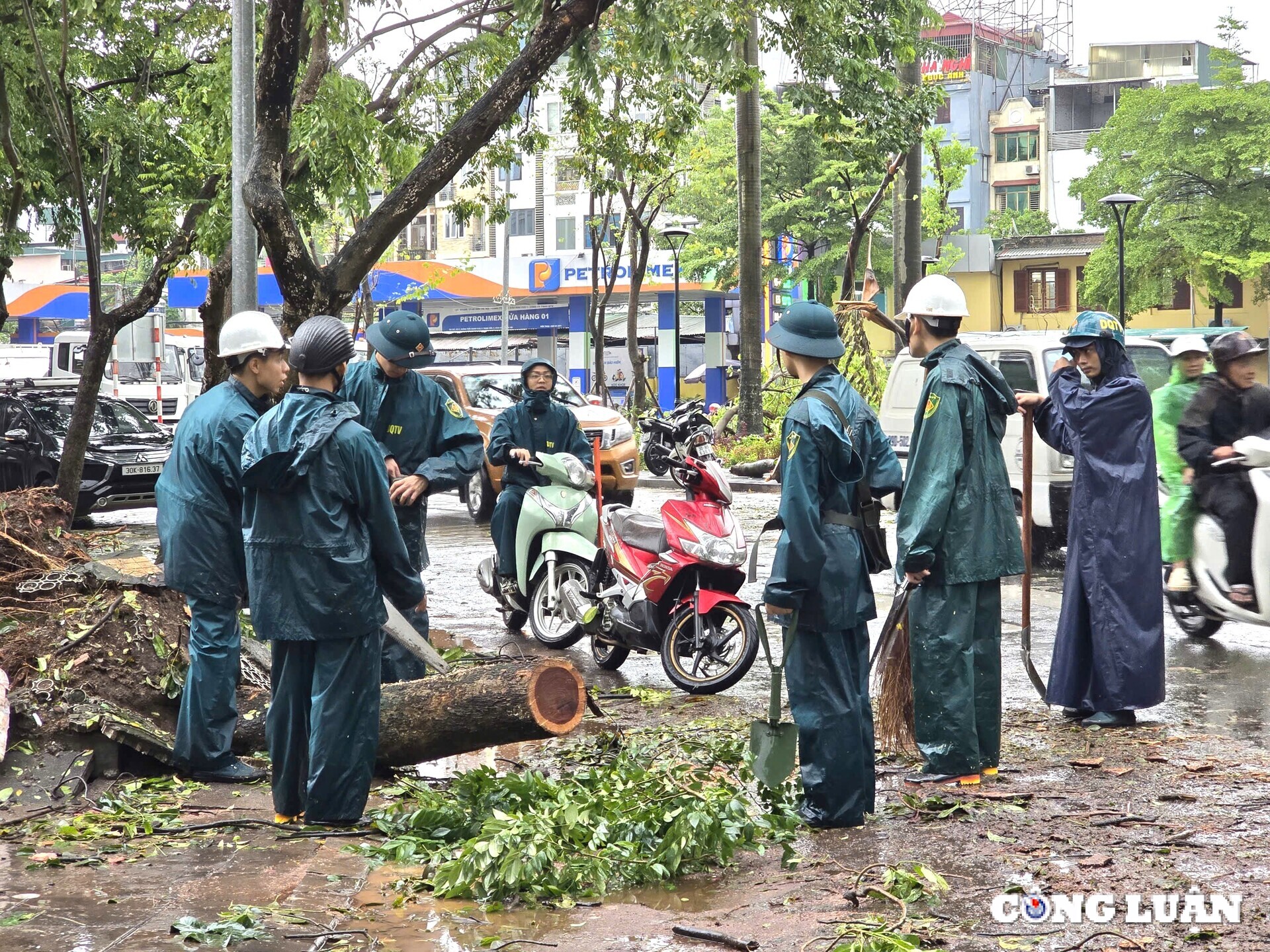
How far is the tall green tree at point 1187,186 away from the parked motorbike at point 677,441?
3322 centimetres

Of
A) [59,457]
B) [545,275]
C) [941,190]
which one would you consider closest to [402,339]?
[59,457]

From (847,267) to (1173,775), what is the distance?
63.0ft

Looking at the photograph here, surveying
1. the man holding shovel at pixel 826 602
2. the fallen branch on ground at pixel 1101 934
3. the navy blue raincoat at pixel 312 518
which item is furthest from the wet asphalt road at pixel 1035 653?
the navy blue raincoat at pixel 312 518

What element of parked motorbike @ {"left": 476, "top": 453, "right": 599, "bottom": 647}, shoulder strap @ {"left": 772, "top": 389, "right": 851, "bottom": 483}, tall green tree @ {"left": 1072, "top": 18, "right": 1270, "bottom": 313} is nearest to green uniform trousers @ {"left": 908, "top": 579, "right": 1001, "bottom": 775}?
shoulder strap @ {"left": 772, "top": 389, "right": 851, "bottom": 483}

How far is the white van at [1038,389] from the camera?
11688 millimetres

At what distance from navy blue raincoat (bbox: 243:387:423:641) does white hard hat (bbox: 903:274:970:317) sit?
229cm

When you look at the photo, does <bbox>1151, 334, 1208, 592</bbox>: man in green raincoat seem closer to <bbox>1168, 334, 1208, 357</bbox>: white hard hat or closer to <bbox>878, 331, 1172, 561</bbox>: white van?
<bbox>1168, 334, 1208, 357</bbox>: white hard hat

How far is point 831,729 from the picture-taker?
A: 16.9ft

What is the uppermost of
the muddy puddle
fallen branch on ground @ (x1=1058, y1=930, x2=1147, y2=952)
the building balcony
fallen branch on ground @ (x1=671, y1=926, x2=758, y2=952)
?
the building balcony

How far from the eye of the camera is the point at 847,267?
79.7 ft

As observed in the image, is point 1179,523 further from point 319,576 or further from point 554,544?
point 319,576

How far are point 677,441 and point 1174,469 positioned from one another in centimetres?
321

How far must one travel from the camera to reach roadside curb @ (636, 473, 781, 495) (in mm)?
19188

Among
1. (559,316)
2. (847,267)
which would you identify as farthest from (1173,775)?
(559,316)
